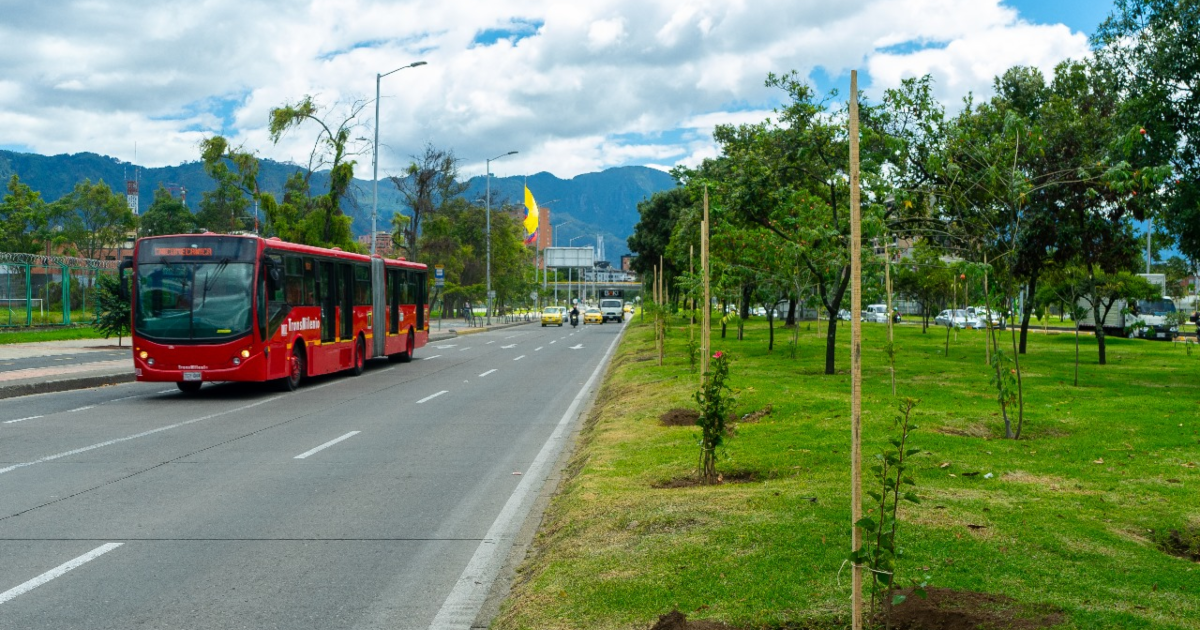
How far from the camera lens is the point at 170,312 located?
1834cm

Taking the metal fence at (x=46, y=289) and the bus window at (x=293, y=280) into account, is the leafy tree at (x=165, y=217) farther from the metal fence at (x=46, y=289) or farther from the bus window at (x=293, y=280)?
the bus window at (x=293, y=280)

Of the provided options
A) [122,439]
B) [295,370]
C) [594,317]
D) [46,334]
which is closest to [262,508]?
[122,439]

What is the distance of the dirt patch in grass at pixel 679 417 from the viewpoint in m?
13.4

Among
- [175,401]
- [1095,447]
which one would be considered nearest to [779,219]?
[1095,447]

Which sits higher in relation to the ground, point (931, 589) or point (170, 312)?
point (170, 312)

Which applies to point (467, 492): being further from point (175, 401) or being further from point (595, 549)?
point (175, 401)

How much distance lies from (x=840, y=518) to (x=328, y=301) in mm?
17715

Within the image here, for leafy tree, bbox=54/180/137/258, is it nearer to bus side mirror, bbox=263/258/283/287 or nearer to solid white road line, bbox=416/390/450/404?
bus side mirror, bbox=263/258/283/287

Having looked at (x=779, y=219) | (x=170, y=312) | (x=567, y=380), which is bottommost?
(x=567, y=380)

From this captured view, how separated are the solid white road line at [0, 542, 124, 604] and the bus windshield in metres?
11.5

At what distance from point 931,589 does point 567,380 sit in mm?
18349

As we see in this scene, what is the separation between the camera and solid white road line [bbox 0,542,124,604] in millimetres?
6059

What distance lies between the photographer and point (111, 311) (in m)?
33.4

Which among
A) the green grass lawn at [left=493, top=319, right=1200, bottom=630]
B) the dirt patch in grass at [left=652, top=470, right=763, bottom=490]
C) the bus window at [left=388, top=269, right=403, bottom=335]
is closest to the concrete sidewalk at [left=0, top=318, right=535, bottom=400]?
the bus window at [left=388, top=269, right=403, bottom=335]
